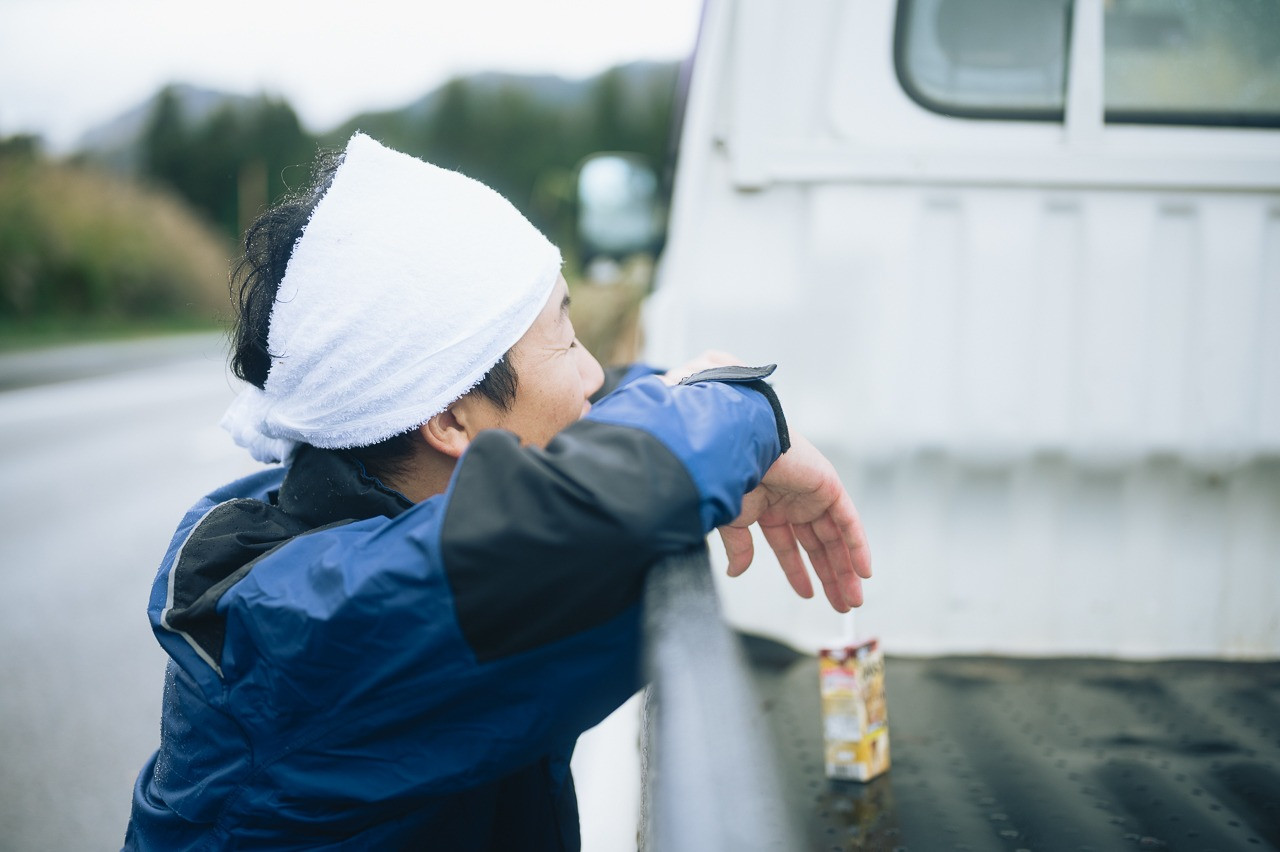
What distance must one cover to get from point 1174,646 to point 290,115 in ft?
187

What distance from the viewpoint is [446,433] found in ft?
5.16

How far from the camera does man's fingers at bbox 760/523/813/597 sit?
168 centimetres

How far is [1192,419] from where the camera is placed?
2.27 metres

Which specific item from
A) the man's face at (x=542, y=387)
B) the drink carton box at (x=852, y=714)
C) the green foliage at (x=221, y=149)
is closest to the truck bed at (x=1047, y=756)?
Answer: the drink carton box at (x=852, y=714)

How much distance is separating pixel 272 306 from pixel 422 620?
0.61m

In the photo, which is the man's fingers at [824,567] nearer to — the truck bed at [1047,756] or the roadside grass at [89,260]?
the truck bed at [1047,756]

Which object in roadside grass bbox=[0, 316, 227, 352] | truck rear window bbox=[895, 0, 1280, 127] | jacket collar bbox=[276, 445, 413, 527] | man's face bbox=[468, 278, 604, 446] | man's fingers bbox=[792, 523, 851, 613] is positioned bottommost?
roadside grass bbox=[0, 316, 227, 352]

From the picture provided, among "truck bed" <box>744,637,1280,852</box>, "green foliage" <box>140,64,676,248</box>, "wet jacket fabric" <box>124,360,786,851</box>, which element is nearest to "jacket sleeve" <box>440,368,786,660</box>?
"wet jacket fabric" <box>124,360,786,851</box>

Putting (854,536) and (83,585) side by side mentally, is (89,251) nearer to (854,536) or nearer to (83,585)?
(83,585)

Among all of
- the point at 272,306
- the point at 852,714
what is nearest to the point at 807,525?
the point at 852,714

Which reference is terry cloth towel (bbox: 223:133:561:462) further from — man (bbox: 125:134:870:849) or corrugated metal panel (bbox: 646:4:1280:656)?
corrugated metal panel (bbox: 646:4:1280:656)

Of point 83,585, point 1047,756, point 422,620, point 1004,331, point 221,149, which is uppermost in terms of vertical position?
point 221,149

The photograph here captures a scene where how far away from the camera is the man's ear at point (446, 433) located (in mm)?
1564

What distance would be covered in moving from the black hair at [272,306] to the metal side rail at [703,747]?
762 millimetres
